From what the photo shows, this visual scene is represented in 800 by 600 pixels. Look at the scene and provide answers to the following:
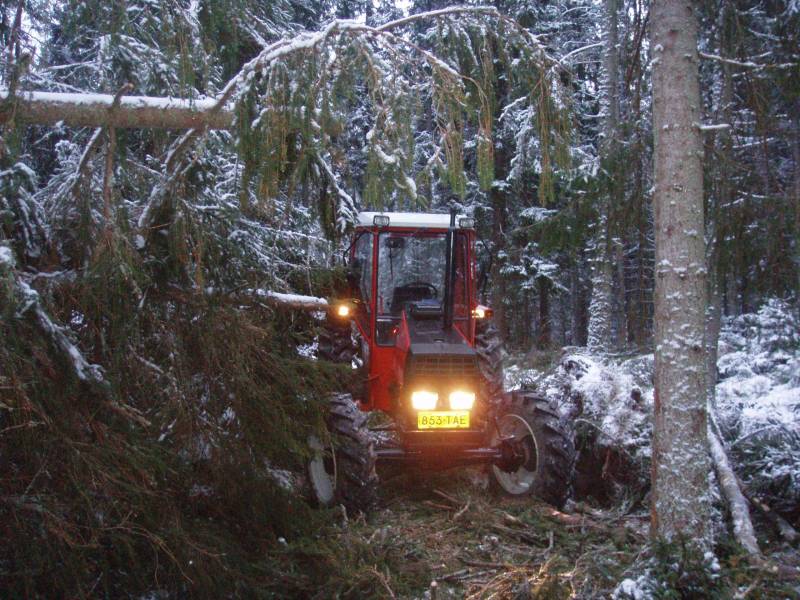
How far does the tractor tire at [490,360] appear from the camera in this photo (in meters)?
7.66

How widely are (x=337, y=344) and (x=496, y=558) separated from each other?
3.54m

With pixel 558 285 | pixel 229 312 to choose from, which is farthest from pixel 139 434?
pixel 558 285

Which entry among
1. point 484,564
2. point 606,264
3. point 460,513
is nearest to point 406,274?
point 460,513

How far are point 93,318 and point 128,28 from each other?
6.05 feet

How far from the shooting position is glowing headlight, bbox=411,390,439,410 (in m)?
6.44

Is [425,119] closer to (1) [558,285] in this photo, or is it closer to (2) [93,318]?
(2) [93,318]

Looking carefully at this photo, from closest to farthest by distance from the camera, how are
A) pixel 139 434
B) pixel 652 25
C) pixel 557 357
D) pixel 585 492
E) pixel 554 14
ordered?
pixel 139 434 < pixel 652 25 < pixel 585 492 < pixel 557 357 < pixel 554 14

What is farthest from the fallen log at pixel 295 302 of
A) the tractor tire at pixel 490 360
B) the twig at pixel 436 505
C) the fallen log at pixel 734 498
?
the fallen log at pixel 734 498

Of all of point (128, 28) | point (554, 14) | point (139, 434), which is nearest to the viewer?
point (139, 434)

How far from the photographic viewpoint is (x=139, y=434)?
12.5 ft

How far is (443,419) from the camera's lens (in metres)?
6.46

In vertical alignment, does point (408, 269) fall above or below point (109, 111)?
below

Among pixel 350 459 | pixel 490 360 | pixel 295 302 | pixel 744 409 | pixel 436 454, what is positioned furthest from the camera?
pixel 490 360

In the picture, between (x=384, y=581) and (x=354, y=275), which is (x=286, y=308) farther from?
(x=384, y=581)
